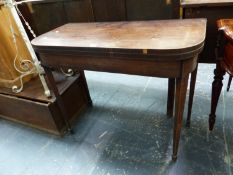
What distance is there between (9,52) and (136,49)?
118cm

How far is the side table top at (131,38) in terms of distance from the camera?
773mm

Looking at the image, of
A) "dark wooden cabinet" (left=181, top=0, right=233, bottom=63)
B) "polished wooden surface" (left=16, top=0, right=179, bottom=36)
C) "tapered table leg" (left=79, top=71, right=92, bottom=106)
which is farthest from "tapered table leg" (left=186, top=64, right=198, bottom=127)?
"tapered table leg" (left=79, top=71, right=92, bottom=106)

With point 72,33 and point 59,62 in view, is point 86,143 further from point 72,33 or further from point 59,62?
point 72,33

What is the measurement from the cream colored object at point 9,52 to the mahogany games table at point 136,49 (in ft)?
1.80

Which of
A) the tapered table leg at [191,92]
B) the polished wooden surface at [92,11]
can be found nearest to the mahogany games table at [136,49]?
the tapered table leg at [191,92]

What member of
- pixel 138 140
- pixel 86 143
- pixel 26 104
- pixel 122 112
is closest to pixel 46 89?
pixel 26 104

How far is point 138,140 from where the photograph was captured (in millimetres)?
1359

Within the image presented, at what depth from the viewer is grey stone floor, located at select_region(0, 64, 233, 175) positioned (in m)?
1.18

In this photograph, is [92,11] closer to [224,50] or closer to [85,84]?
[85,84]

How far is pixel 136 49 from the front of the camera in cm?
78

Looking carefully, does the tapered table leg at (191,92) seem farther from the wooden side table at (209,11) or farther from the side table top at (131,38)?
the side table top at (131,38)

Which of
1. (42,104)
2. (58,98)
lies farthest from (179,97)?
(42,104)

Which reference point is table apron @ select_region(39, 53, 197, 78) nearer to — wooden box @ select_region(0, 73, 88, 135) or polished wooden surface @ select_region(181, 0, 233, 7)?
wooden box @ select_region(0, 73, 88, 135)

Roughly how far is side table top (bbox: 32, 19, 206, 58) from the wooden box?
477 millimetres
